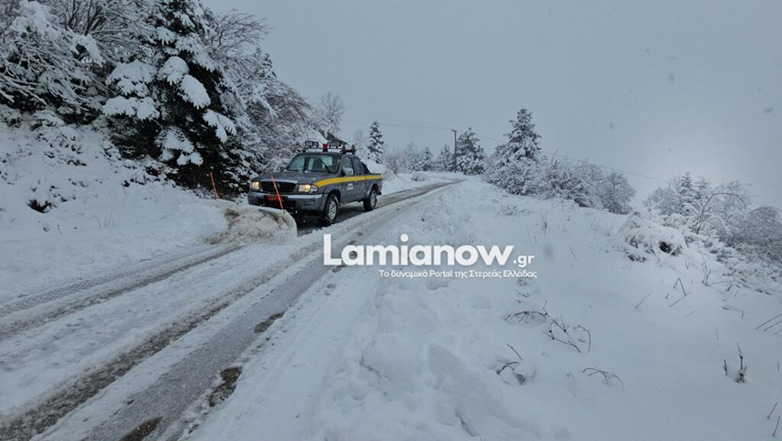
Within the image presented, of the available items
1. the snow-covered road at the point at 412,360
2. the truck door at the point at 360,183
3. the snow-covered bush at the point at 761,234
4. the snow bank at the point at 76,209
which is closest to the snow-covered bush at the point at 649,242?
the snow-covered road at the point at 412,360

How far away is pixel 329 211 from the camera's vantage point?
8031 millimetres

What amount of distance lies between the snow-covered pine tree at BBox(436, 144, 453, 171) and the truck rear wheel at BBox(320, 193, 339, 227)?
6224 centimetres

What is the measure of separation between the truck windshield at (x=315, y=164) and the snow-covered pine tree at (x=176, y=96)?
3.05 meters

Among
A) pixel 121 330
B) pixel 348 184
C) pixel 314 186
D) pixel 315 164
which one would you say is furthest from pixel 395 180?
pixel 121 330

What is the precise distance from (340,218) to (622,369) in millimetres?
7904

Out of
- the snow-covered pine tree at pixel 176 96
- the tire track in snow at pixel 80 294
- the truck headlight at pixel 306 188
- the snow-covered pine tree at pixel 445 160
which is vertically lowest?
the tire track in snow at pixel 80 294

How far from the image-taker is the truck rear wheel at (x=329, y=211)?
7886mm

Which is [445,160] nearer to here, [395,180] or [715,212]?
[395,180]

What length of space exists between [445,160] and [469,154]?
41.2 ft

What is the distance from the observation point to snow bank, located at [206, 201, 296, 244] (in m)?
6.06

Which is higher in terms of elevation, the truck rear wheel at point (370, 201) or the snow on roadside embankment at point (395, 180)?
the snow on roadside embankment at point (395, 180)

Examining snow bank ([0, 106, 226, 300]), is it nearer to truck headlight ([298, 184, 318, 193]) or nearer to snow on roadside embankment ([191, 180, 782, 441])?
truck headlight ([298, 184, 318, 193])

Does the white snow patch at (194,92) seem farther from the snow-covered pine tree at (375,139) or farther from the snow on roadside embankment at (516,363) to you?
the snow-covered pine tree at (375,139)

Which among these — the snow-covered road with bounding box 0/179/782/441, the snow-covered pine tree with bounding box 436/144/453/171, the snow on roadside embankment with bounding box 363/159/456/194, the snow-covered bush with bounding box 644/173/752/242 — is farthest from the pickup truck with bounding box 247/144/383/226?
the snow-covered pine tree with bounding box 436/144/453/171
